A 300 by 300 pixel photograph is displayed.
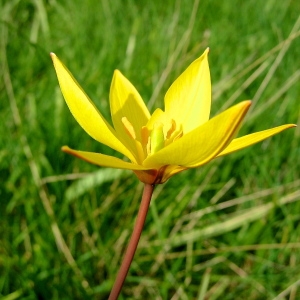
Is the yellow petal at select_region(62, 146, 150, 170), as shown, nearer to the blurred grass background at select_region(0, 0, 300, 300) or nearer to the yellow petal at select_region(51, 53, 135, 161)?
the yellow petal at select_region(51, 53, 135, 161)

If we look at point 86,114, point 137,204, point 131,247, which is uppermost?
point 86,114

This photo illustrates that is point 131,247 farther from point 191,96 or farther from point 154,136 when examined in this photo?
point 191,96

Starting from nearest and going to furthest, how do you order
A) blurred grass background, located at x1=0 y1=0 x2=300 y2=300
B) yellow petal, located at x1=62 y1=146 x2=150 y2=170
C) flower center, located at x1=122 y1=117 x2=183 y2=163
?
yellow petal, located at x1=62 y1=146 x2=150 y2=170 → flower center, located at x1=122 y1=117 x2=183 y2=163 → blurred grass background, located at x1=0 y1=0 x2=300 y2=300

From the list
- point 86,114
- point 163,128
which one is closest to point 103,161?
point 86,114

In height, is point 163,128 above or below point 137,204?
above

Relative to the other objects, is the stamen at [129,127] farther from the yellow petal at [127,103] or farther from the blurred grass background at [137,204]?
the blurred grass background at [137,204]

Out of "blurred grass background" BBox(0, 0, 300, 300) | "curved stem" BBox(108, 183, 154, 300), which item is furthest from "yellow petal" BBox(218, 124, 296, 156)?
"blurred grass background" BBox(0, 0, 300, 300)

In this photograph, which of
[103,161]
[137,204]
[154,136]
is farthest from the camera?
[137,204]
